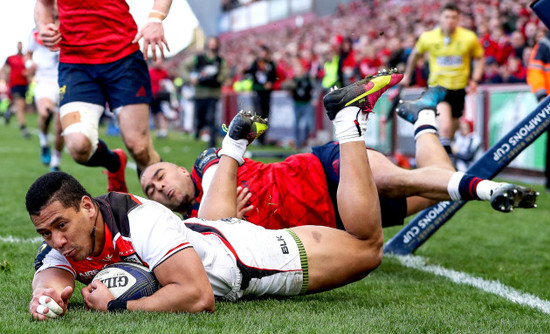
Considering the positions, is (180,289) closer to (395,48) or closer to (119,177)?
(119,177)

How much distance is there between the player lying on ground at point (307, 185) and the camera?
4148 millimetres

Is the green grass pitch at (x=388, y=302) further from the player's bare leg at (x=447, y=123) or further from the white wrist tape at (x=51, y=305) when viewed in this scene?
the player's bare leg at (x=447, y=123)

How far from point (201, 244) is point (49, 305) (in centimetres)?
73

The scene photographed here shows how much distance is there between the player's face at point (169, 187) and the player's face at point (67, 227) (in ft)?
4.18

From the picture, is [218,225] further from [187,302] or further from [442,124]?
[442,124]

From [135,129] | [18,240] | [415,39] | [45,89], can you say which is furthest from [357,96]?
[415,39]

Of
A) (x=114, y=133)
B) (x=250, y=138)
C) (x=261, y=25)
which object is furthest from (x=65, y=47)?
(x=261, y=25)

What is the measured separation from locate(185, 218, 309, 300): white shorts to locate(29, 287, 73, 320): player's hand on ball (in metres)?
0.68

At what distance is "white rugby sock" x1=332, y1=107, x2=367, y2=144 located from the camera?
367 centimetres

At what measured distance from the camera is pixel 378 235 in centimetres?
371

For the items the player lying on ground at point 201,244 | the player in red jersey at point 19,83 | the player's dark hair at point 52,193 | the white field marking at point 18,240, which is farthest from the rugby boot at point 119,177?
the player in red jersey at point 19,83

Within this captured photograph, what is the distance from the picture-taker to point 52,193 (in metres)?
2.98

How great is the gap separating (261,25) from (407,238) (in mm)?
40431

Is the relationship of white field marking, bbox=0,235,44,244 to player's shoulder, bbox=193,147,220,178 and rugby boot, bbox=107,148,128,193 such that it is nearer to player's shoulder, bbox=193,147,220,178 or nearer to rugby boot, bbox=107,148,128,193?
rugby boot, bbox=107,148,128,193
